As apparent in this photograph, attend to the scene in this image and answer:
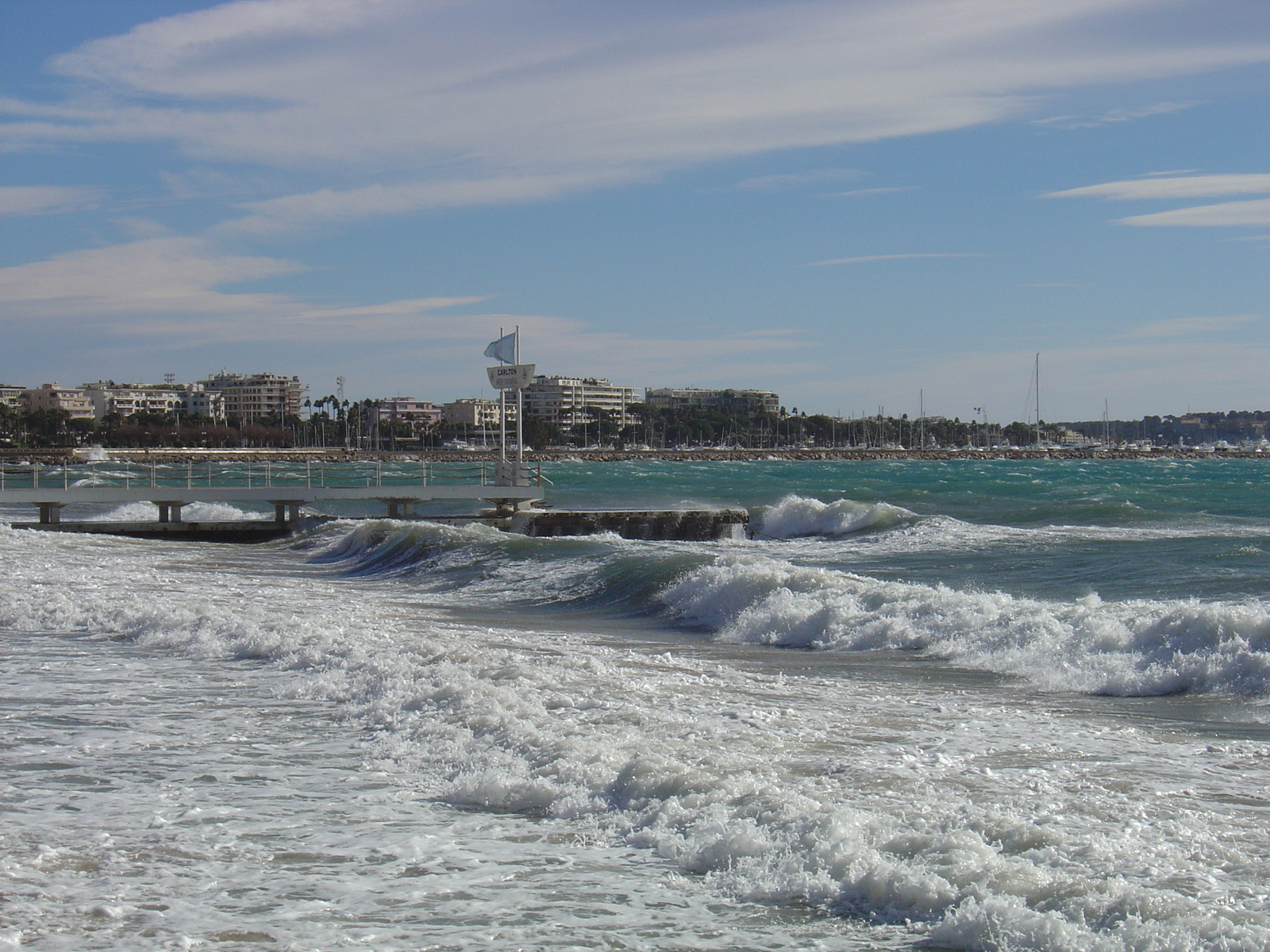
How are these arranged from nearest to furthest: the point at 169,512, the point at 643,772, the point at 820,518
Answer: the point at 643,772 → the point at 169,512 → the point at 820,518

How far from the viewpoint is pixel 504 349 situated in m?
34.3

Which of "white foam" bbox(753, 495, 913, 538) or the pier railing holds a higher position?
the pier railing

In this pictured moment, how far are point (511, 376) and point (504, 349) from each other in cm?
173

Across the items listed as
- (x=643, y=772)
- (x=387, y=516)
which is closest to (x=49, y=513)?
(x=387, y=516)

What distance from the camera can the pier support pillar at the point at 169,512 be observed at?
106ft

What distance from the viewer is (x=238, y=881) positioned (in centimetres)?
528

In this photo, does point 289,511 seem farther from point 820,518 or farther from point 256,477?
point 256,477

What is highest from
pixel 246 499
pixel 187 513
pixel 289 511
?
pixel 246 499

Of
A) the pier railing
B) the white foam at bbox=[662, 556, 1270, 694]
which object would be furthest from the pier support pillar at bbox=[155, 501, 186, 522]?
the white foam at bbox=[662, 556, 1270, 694]

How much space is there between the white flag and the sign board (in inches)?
18.1

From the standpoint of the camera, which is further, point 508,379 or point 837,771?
point 508,379

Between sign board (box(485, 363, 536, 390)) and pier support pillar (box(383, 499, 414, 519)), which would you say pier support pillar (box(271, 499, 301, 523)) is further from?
sign board (box(485, 363, 536, 390))

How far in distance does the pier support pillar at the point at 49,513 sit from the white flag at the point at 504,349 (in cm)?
1277

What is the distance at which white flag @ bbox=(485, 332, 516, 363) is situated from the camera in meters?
34.1
